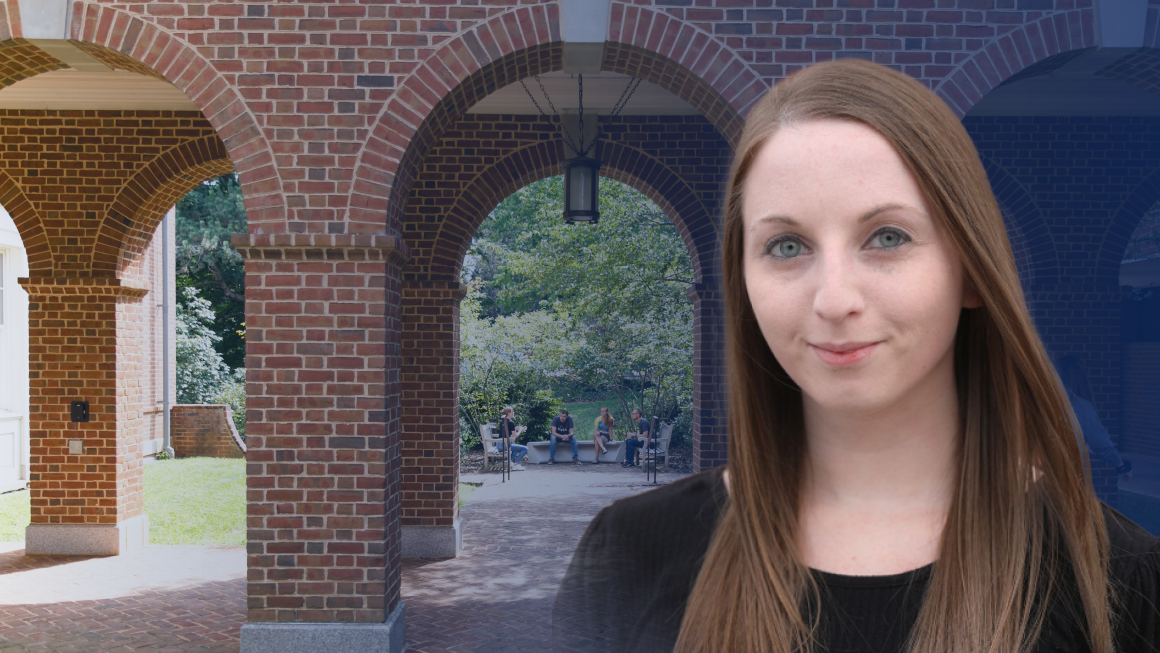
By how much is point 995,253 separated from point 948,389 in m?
0.20

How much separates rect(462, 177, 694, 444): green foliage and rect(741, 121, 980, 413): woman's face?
36.9 feet

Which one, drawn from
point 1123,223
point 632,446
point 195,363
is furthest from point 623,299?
point 195,363

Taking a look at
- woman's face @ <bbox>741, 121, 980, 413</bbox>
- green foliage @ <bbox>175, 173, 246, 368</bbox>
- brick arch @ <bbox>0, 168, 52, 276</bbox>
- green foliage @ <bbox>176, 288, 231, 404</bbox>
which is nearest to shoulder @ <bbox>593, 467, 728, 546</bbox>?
woman's face @ <bbox>741, 121, 980, 413</bbox>

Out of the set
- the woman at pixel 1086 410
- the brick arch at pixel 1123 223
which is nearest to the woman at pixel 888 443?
Answer: the woman at pixel 1086 410

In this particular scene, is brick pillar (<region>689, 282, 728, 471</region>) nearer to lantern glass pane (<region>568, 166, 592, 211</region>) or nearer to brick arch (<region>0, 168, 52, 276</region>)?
lantern glass pane (<region>568, 166, 592, 211</region>)

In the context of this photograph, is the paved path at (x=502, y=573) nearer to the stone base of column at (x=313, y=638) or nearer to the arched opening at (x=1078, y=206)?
the stone base of column at (x=313, y=638)

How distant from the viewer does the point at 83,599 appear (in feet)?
23.4

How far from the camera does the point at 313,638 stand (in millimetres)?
5051

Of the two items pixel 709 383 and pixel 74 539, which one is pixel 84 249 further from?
pixel 709 383

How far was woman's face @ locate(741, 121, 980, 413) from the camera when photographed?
942 millimetres

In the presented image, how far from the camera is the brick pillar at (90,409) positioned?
8.28 metres

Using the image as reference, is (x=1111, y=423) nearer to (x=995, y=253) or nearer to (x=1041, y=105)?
(x=1041, y=105)

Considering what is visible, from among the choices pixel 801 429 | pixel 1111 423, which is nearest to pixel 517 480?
pixel 1111 423

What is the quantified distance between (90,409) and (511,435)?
9070 mm
